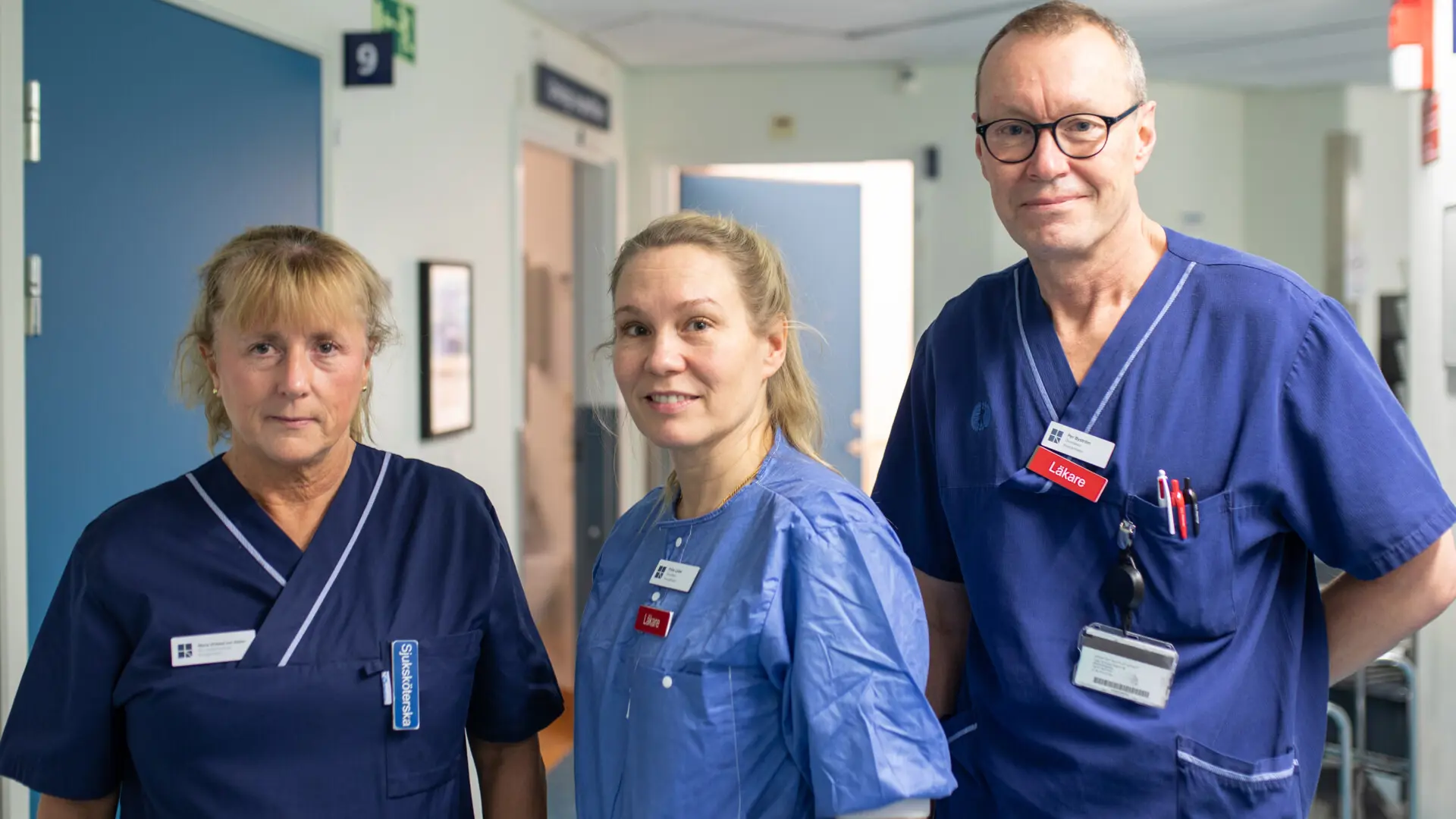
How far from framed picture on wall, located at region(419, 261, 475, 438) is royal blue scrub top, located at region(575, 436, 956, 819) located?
238 cm

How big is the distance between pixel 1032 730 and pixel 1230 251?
0.63 meters

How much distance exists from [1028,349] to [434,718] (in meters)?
0.83

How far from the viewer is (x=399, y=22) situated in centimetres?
336

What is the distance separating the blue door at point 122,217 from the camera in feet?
6.94

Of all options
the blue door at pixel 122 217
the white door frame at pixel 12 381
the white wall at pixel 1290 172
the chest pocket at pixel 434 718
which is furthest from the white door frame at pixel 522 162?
the white wall at pixel 1290 172

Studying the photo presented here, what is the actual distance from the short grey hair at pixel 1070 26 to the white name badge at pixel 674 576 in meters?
0.63

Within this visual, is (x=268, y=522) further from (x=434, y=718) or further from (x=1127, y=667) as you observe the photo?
(x=1127, y=667)

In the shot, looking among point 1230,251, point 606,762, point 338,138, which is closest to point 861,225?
point 338,138

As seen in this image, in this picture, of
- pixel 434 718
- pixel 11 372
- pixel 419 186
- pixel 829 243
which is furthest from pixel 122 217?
pixel 829 243

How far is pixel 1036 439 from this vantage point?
4.77 ft

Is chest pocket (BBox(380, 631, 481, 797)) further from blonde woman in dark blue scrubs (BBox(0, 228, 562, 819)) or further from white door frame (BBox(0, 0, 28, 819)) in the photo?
white door frame (BBox(0, 0, 28, 819))

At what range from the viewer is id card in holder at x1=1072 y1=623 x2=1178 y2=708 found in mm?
1350

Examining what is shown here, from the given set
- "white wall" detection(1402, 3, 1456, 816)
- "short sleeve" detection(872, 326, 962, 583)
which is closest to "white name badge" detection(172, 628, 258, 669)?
"short sleeve" detection(872, 326, 962, 583)

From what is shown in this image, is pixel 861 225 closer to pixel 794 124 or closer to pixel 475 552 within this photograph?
pixel 794 124
